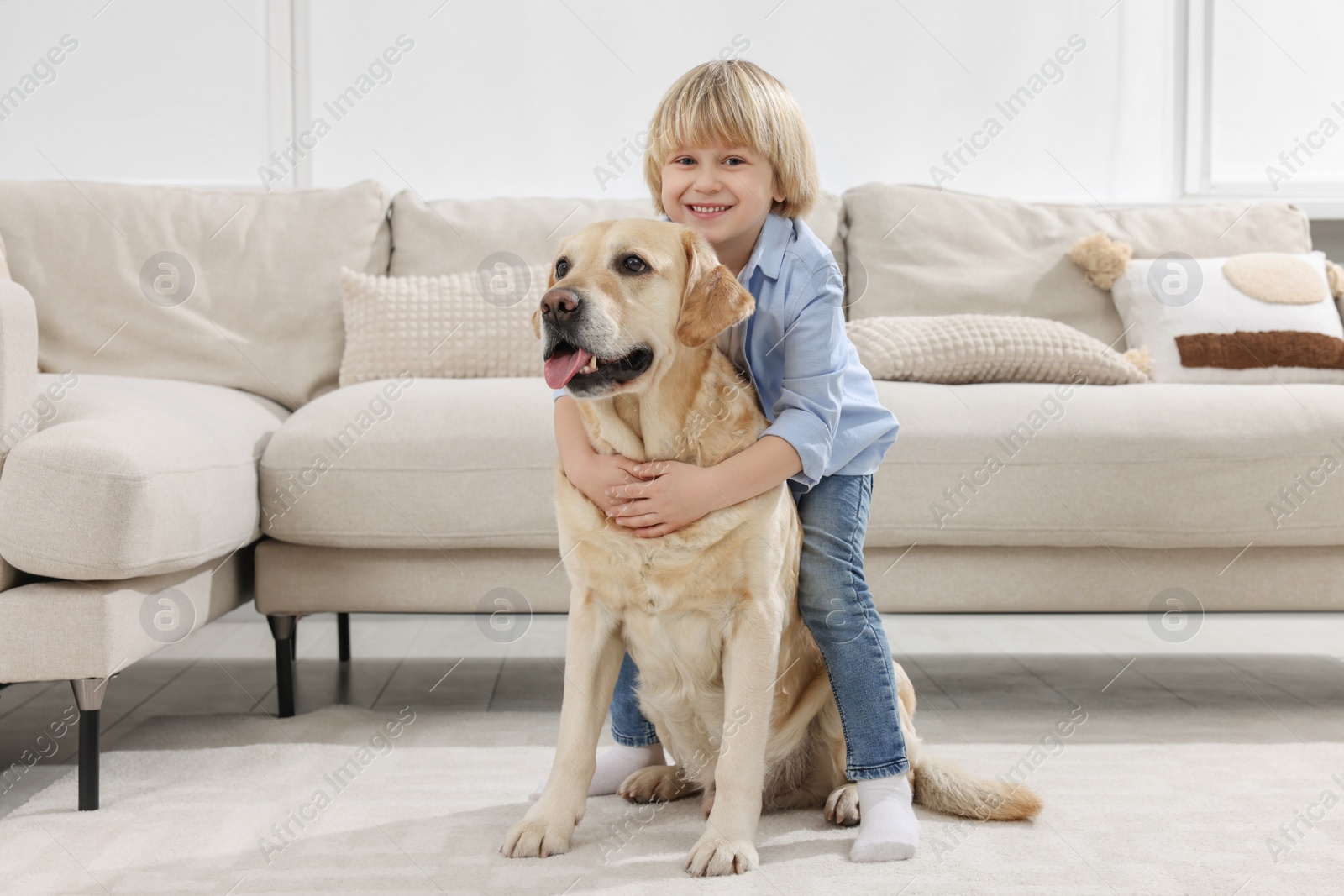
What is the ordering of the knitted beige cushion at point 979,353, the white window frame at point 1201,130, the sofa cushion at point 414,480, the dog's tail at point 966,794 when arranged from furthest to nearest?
the white window frame at point 1201,130, the knitted beige cushion at point 979,353, the sofa cushion at point 414,480, the dog's tail at point 966,794

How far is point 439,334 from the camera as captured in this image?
249cm

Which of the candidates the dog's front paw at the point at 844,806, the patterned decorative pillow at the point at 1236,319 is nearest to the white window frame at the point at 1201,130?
the patterned decorative pillow at the point at 1236,319

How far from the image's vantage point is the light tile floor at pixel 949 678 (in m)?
2.03

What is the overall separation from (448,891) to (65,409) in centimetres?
111

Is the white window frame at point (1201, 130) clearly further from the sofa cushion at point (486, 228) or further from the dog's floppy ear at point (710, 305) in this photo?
the dog's floppy ear at point (710, 305)

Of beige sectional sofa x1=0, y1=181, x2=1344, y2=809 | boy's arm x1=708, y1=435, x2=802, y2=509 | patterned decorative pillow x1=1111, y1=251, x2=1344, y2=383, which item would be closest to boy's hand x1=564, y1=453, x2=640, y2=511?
boy's arm x1=708, y1=435, x2=802, y2=509

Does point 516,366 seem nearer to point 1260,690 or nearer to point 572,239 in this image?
point 572,239

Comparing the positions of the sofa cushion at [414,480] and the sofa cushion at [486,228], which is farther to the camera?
the sofa cushion at [486,228]

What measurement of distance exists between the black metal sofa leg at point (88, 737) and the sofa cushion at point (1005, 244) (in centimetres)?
202

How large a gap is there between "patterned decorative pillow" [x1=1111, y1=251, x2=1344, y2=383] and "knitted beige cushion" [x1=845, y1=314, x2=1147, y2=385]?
307 mm

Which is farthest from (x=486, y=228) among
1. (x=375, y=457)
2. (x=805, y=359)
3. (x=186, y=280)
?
(x=805, y=359)

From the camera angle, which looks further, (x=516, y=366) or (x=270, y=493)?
(x=516, y=366)

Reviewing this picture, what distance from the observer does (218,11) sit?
3.56m

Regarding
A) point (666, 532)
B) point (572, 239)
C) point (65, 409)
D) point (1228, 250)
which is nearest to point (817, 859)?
point (666, 532)
